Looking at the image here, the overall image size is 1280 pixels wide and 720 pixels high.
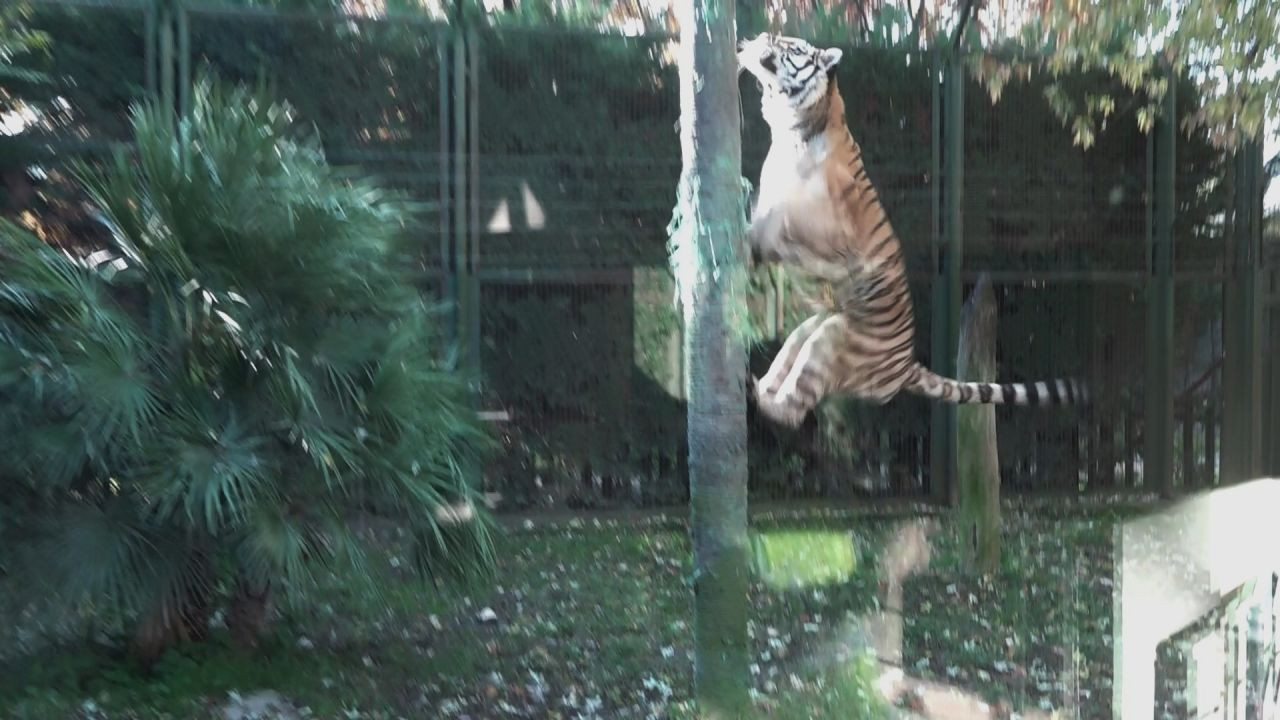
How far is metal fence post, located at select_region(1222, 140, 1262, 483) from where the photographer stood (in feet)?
29.1

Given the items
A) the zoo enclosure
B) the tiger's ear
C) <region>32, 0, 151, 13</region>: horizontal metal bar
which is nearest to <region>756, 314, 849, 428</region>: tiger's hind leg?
the zoo enclosure

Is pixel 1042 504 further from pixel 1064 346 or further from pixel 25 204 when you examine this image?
pixel 25 204

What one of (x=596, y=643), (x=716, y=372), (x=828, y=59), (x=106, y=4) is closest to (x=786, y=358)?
(x=828, y=59)

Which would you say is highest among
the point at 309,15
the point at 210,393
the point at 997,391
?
the point at 309,15

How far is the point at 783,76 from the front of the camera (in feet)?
21.8

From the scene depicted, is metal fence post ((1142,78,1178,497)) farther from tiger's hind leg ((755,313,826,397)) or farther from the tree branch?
tiger's hind leg ((755,313,826,397))

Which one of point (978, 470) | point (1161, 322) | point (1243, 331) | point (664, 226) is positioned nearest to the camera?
point (978, 470)

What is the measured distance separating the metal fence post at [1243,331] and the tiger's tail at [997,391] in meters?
1.53

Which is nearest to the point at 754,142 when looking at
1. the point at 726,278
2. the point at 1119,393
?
the point at 726,278

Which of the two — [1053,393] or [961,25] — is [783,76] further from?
[1053,393]

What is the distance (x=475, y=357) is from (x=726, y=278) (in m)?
2.86

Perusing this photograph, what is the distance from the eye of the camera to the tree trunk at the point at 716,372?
15.0ft

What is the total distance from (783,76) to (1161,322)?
391 cm

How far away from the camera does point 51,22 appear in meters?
6.34
